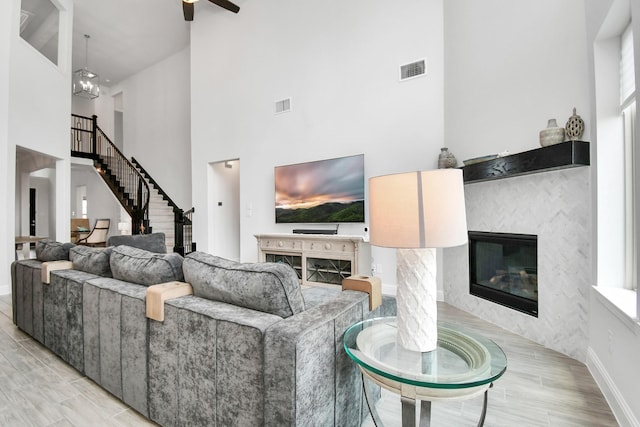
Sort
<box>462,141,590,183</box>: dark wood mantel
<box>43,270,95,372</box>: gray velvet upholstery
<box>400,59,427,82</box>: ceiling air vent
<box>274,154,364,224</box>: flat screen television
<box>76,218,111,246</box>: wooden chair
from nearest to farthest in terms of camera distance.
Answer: <box>43,270,95,372</box>: gray velvet upholstery < <box>462,141,590,183</box>: dark wood mantel < <box>400,59,427,82</box>: ceiling air vent < <box>274,154,364,224</box>: flat screen television < <box>76,218,111,246</box>: wooden chair

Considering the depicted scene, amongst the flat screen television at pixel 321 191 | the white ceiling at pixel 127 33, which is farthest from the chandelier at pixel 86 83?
the flat screen television at pixel 321 191

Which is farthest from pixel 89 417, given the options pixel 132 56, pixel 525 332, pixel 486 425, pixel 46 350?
pixel 132 56

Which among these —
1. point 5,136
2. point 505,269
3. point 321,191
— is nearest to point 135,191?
point 5,136

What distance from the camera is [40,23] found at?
19.6 feet

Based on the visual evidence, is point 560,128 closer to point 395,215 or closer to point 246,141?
point 395,215

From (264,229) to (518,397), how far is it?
14.0 feet

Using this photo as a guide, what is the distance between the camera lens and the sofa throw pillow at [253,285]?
1.26 m

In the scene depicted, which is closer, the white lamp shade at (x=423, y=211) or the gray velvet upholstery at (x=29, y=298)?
the white lamp shade at (x=423, y=211)

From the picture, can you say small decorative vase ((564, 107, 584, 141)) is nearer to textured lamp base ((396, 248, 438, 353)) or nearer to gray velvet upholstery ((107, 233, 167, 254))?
textured lamp base ((396, 248, 438, 353))

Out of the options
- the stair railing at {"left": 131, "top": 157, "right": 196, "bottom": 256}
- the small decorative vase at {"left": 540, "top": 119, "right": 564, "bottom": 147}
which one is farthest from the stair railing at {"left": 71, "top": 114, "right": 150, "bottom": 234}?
the small decorative vase at {"left": 540, "top": 119, "right": 564, "bottom": 147}

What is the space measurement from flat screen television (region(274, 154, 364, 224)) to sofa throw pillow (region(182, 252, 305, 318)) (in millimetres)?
3063

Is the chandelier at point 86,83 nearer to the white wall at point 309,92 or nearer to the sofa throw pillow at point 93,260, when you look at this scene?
the white wall at point 309,92

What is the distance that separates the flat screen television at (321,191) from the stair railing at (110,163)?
14.4ft

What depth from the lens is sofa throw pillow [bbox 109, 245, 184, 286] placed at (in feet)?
5.59
